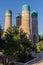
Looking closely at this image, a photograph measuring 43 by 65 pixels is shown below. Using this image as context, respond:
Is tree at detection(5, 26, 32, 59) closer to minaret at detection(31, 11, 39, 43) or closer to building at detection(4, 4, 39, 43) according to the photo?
building at detection(4, 4, 39, 43)

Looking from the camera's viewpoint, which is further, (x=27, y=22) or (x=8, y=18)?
(x=8, y=18)

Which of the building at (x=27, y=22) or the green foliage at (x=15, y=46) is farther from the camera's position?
the building at (x=27, y=22)

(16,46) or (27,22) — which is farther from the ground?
(27,22)

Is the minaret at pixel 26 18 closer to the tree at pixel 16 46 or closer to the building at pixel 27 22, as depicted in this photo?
the building at pixel 27 22

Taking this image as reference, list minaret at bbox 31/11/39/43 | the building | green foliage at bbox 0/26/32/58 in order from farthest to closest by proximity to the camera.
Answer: minaret at bbox 31/11/39/43 → the building → green foliage at bbox 0/26/32/58

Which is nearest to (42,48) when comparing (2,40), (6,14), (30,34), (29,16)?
(30,34)

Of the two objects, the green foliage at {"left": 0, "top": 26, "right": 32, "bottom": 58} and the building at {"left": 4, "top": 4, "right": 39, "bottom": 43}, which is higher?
the building at {"left": 4, "top": 4, "right": 39, "bottom": 43}

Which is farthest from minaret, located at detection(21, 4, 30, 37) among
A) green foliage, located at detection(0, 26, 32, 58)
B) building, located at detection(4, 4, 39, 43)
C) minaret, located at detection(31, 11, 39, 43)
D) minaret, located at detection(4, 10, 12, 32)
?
green foliage, located at detection(0, 26, 32, 58)

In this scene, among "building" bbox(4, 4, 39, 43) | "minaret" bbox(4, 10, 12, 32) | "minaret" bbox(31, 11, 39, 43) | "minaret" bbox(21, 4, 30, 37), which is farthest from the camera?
"minaret" bbox(31, 11, 39, 43)

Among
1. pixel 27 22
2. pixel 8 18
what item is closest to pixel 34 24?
pixel 27 22

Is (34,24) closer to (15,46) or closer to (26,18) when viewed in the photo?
(26,18)

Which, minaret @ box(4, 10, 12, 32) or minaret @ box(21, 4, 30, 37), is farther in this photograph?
minaret @ box(4, 10, 12, 32)

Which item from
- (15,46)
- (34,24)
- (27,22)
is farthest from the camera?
(34,24)

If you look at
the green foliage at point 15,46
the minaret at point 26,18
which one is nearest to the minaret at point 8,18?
the minaret at point 26,18
